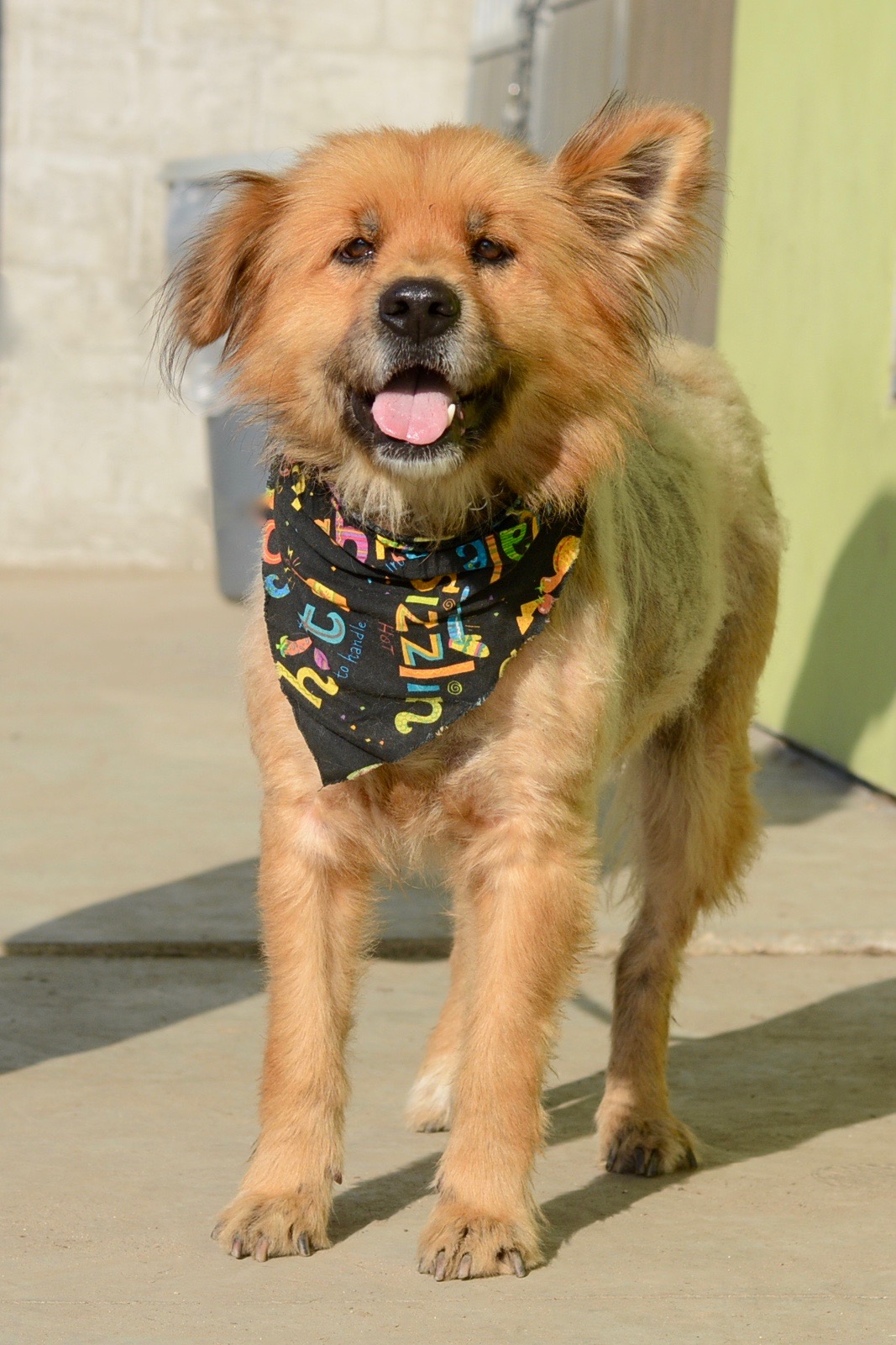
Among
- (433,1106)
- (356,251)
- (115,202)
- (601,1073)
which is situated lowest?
(601,1073)

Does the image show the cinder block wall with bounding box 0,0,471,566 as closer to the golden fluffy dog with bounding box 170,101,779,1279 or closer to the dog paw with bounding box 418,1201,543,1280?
the golden fluffy dog with bounding box 170,101,779,1279

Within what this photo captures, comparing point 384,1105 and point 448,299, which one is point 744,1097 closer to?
point 384,1105

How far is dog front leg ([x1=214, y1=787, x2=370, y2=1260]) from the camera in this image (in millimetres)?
3467

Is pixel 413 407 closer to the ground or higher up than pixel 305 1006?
higher up

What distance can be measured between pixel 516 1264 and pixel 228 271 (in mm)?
2039

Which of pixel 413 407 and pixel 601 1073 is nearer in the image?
pixel 413 407

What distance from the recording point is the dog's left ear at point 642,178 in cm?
369

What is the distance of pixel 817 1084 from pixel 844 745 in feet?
11.4

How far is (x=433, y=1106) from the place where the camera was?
4.14 meters

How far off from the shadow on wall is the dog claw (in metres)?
4.46

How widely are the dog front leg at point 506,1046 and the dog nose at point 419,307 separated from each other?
0.95 metres

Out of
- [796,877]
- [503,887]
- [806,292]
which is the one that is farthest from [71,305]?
[503,887]

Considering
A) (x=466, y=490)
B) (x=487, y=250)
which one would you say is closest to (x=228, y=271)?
(x=487, y=250)

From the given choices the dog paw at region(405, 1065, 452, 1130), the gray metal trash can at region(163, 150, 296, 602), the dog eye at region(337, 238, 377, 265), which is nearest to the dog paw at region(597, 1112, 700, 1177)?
the dog paw at region(405, 1065, 452, 1130)
